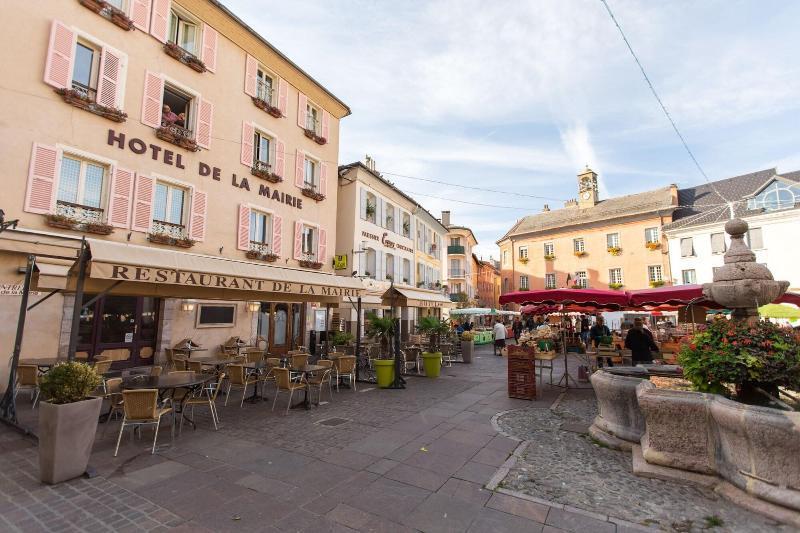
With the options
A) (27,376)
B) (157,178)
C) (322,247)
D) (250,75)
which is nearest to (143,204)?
(157,178)

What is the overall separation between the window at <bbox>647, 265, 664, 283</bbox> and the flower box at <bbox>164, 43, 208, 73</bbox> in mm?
35327

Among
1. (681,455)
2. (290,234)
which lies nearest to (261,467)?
(681,455)

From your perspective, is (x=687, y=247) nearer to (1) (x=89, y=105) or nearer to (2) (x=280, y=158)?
(2) (x=280, y=158)

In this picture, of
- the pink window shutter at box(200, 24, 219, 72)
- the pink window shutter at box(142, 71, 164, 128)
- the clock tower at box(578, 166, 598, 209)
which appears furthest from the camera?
the clock tower at box(578, 166, 598, 209)

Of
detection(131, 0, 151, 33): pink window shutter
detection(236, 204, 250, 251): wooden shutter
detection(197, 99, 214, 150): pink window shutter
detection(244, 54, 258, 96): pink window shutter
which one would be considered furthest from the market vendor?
detection(131, 0, 151, 33): pink window shutter

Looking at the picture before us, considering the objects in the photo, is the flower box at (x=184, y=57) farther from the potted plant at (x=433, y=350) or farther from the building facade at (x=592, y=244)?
the building facade at (x=592, y=244)

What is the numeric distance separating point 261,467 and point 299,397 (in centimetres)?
422

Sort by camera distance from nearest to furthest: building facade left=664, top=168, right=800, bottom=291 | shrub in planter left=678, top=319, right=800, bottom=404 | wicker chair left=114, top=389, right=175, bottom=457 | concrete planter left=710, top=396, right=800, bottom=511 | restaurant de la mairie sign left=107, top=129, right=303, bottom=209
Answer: concrete planter left=710, top=396, right=800, bottom=511, shrub in planter left=678, top=319, right=800, bottom=404, wicker chair left=114, top=389, right=175, bottom=457, restaurant de la mairie sign left=107, top=129, right=303, bottom=209, building facade left=664, top=168, right=800, bottom=291

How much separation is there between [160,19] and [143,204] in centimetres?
611

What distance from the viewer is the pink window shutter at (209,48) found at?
44.2 ft

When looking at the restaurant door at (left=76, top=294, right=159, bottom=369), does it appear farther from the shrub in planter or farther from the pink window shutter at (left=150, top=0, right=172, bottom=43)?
the shrub in planter

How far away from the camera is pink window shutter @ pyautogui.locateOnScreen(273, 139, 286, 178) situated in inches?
624

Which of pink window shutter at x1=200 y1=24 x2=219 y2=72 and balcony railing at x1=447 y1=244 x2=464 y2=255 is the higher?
pink window shutter at x1=200 y1=24 x2=219 y2=72

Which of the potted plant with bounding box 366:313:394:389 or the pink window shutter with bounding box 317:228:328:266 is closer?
the potted plant with bounding box 366:313:394:389
